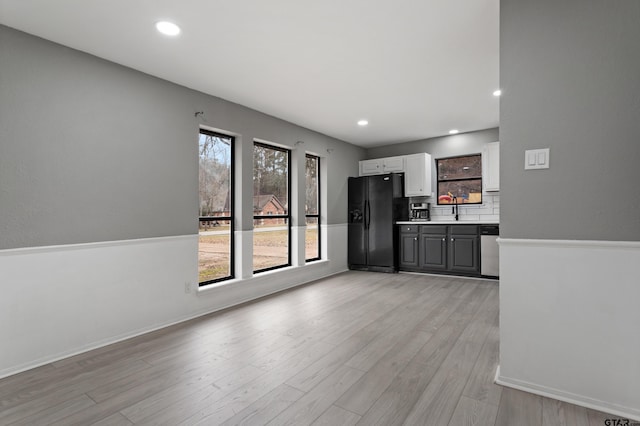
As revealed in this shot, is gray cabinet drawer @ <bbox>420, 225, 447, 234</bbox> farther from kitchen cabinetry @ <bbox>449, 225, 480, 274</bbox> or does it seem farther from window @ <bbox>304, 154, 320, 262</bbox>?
window @ <bbox>304, 154, 320, 262</bbox>

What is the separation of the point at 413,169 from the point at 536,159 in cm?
410

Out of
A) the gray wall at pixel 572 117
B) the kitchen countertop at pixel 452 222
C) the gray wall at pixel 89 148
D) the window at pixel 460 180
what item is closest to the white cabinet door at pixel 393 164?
the window at pixel 460 180

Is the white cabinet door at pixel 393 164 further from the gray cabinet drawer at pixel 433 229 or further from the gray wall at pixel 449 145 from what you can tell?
the gray cabinet drawer at pixel 433 229

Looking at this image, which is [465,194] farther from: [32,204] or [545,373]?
[32,204]

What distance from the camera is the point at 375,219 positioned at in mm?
5980

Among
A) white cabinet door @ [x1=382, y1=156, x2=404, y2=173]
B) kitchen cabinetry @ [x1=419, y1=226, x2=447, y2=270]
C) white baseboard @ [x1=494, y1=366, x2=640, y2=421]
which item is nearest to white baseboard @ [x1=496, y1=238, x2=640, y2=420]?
white baseboard @ [x1=494, y1=366, x2=640, y2=421]

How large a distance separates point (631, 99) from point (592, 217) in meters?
0.64

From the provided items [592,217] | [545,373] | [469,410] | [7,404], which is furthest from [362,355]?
[7,404]

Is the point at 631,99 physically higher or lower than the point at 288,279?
higher

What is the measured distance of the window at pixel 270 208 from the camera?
4.52m

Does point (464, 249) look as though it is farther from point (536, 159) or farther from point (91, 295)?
Result: point (91, 295)

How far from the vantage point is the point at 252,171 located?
4.25 meters

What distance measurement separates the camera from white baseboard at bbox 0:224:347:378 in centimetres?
235

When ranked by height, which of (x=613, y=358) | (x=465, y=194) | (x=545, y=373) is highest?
(x=465, y=194)
